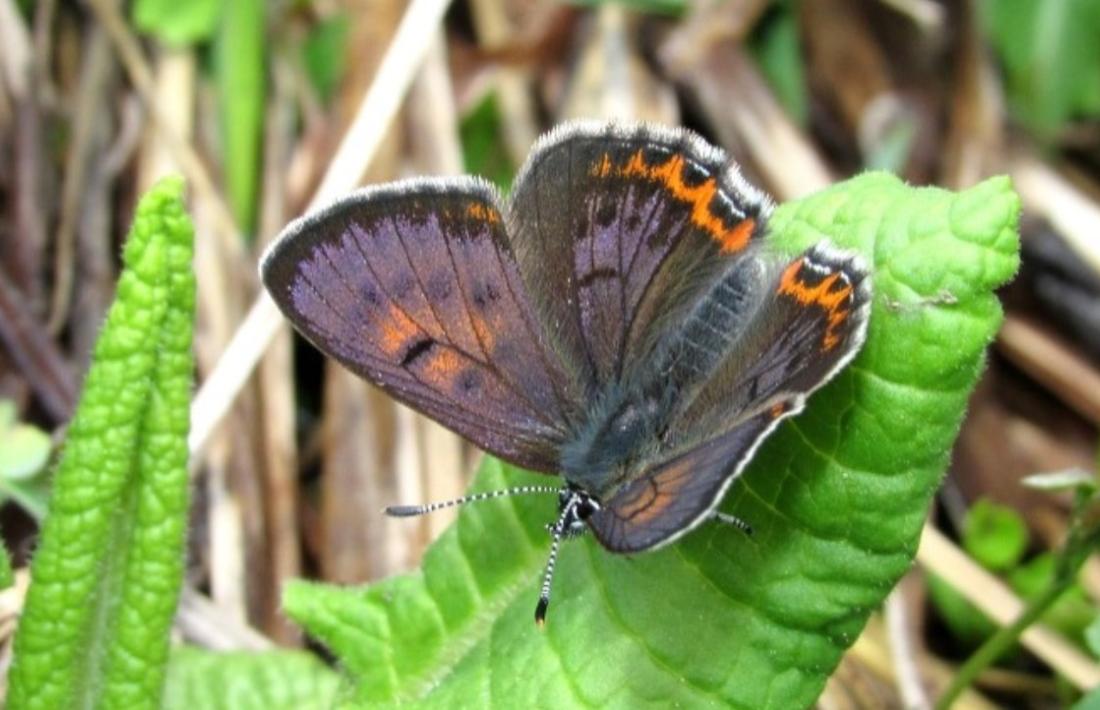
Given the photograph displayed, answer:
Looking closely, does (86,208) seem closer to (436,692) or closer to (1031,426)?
(436,692)

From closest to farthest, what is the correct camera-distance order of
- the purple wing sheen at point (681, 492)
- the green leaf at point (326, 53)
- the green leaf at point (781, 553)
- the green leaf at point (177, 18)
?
the purple wing sheen at point (681, 492), the green leaf at point (781, 553), the green leaf at point (177, 18), the green leaf at point (326, 53)

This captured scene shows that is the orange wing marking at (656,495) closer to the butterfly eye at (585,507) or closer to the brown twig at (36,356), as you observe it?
the butterfly eye at (585,507)

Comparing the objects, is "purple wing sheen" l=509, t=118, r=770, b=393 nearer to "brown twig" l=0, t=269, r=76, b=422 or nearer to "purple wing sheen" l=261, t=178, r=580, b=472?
"purple wing sheen" l=261, t=178, r=580, b=472

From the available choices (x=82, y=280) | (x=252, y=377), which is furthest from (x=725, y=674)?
(x=82, y=280)

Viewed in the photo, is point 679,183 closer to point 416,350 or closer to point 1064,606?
point 416,350

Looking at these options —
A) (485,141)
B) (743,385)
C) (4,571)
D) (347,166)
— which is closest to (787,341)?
(743,385)

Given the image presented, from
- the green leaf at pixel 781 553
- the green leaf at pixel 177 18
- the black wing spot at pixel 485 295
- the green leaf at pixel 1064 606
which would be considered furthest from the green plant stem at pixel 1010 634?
the green leaf at pixel 177 18
